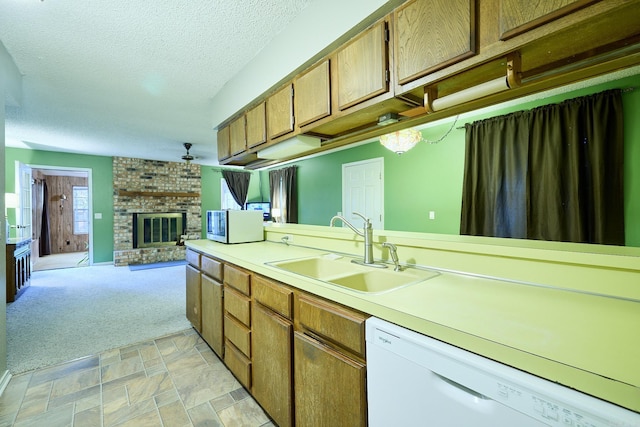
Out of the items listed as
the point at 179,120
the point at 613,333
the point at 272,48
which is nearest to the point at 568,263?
the point at 613,333

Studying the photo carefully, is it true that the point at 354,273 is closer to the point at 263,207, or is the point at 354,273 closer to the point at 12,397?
the point at 12,397

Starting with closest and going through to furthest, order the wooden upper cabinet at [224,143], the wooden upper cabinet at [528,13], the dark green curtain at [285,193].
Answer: the wooden upper cabinet at [528,13] → the wooden upper cabinet at [224,143] → the dark green curtain at [285,193]

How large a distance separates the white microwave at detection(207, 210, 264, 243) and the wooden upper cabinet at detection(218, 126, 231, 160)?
2.20ft

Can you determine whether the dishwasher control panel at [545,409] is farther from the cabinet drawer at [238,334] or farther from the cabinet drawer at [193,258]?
the cabinet drawer at [193,258]

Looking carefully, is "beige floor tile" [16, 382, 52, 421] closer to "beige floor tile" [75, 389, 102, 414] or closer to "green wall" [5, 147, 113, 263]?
"beige floor tile" [75, 389, 102, 414]

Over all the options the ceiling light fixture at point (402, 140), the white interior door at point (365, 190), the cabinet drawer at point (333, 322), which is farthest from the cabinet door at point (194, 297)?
the white interior door at point (365, 190)

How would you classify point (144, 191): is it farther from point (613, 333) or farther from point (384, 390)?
point (613, 333)

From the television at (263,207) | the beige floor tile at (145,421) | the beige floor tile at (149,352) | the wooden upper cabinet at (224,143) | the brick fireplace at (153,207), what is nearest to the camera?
the beige floor tile at (145,421)

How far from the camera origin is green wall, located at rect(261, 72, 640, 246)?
8.27ft

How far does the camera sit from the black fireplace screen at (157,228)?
20.4ft

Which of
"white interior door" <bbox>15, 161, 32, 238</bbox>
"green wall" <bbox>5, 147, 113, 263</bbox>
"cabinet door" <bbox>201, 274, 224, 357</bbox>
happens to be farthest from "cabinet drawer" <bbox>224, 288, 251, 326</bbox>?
"green wall" <bbox>5, 147, 113, 263</bbox>

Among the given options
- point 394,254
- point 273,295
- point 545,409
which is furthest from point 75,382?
point 545,409

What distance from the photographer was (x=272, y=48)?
2.06 meters

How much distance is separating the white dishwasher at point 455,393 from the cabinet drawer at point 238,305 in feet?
3.22
